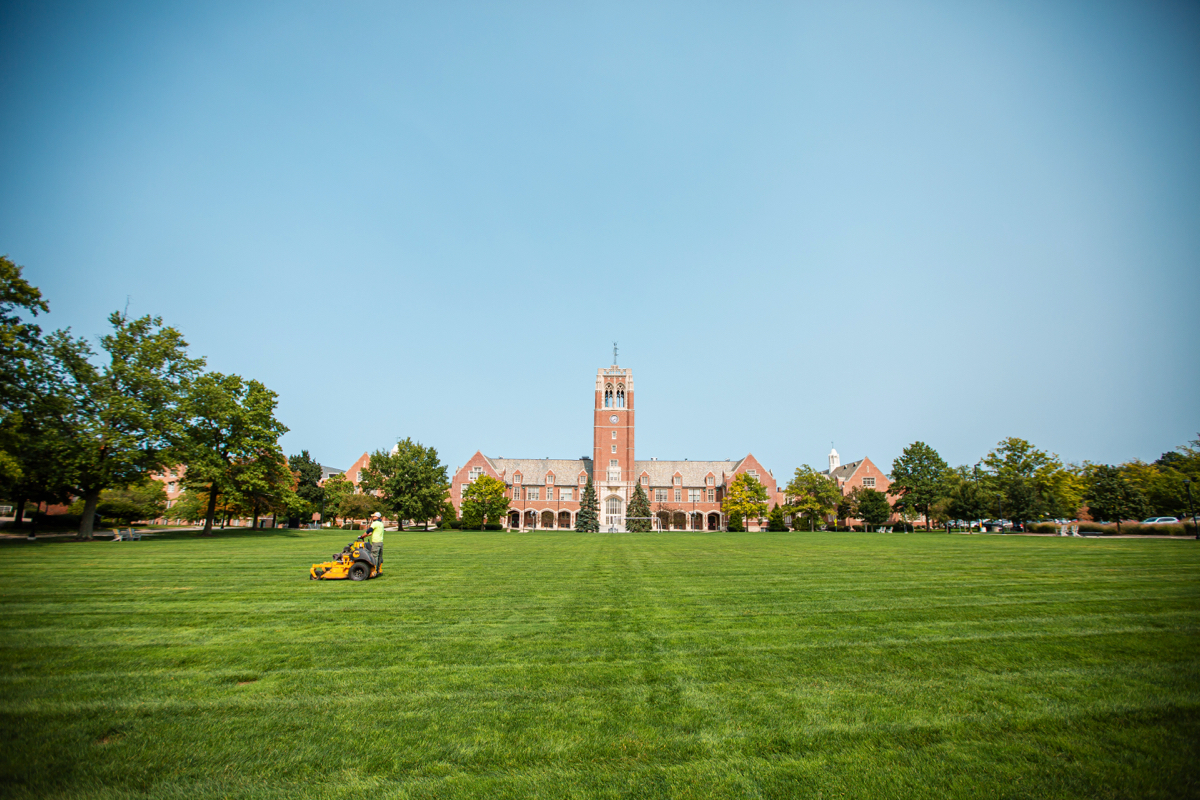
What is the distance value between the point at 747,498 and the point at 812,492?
8.22 meters

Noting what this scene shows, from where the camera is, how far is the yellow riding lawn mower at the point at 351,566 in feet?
48.5

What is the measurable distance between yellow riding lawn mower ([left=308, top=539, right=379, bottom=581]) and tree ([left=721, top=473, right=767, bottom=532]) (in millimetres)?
60037

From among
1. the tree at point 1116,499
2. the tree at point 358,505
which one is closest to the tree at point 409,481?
the tree at point 358,505

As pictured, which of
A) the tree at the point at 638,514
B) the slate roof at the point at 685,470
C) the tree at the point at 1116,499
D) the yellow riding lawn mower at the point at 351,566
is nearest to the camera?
the yellow riding lawn mower at the point at 351,566

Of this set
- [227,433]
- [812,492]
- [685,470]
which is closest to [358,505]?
[227,433]

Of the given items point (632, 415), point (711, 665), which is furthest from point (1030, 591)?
point (632, 415)

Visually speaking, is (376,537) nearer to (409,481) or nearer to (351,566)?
(351,566)

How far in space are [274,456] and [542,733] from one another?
44832 mm

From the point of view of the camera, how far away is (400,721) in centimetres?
567

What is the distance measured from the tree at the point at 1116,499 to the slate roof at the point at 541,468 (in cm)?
6039

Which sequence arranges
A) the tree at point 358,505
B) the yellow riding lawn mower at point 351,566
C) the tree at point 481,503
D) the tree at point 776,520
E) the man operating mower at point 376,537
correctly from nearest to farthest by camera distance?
the yellow riding lawn mower at point 351,566
the man operating mower at point 376,537
the tree at point 358,505
the tree at point 481,503
the tree at point 776,520

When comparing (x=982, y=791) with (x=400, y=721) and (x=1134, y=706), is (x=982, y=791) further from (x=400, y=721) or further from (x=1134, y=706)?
(x=400, y=721)

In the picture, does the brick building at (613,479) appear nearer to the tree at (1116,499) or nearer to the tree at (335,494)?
the tree at (335,494)

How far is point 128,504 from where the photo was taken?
172ft
